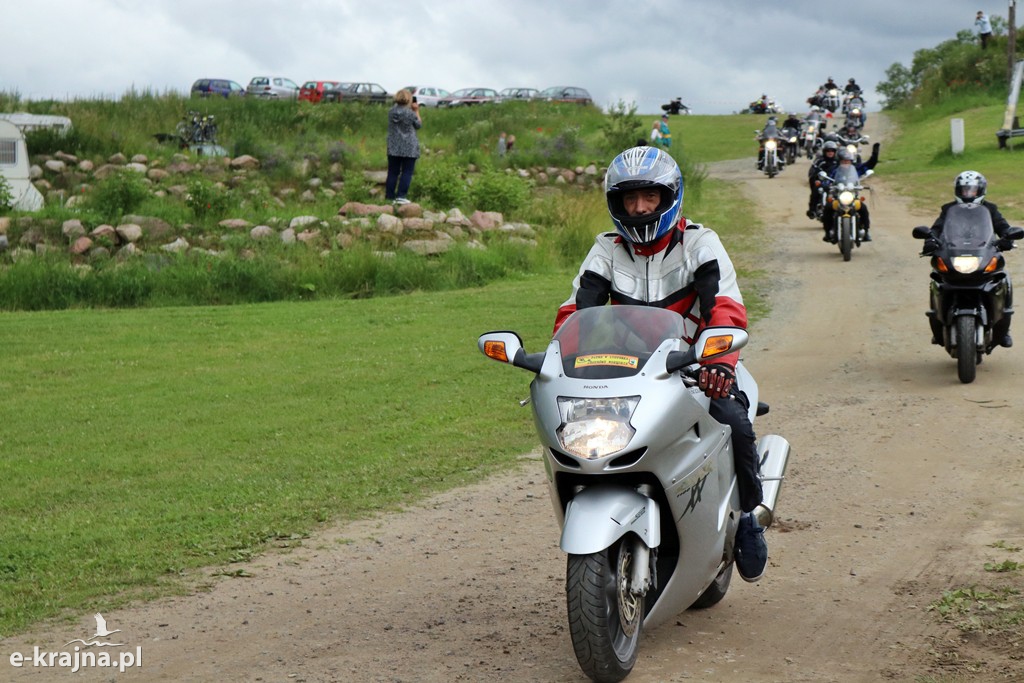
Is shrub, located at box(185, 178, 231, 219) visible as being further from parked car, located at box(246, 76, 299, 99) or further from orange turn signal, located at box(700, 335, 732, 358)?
parked car, located at box(246, 76, 299, 99)

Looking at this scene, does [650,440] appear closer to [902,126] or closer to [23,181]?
[23,181]

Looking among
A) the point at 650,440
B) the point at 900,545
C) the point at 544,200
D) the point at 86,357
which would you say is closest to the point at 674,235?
the point at 650,440

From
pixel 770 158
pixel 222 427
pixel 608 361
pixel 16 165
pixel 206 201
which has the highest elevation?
pixel 16 165

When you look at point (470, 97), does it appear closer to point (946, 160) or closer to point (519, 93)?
point (519, 93)

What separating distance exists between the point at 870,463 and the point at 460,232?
14.0 metres

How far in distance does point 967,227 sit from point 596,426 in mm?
8361

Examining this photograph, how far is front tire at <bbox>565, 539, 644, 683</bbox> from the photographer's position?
15.7 ft

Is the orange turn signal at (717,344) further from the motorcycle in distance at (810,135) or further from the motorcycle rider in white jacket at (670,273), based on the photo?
the motorcycle in distance at (810,135)

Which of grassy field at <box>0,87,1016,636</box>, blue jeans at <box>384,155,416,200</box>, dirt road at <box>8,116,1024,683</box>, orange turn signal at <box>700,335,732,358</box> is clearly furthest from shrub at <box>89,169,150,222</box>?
orange turn signal at <box>700,335,732,358</box>

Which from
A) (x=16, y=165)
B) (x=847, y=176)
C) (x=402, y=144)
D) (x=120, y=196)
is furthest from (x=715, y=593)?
(x=16, y=165)

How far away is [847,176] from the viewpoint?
21.4m

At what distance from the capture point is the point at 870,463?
360 inches

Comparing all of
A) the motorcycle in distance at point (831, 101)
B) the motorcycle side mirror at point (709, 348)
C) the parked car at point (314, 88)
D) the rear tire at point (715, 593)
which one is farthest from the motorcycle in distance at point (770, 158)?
the motorcycle side mirror at point (709, 348)

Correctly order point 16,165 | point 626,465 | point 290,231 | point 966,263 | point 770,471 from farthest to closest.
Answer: point 16,165 < point 290,231 < point 966,263 < point 770,471 < point 626,465
